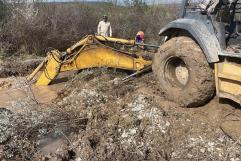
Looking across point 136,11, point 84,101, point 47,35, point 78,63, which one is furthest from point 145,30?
point 84,101

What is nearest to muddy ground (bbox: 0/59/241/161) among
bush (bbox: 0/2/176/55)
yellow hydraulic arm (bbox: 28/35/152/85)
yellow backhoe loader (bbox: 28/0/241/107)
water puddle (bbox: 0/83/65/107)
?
yellow backhoe loader (bbox: 28/0/241/107)

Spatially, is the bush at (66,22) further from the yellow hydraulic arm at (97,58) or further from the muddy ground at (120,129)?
the muddy ground at (120,129)

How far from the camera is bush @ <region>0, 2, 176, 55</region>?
14.6 metres

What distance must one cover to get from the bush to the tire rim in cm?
816

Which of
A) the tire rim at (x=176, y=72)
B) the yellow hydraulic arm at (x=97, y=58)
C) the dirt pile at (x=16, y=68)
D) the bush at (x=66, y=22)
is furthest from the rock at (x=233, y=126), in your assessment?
the bush at (x=66, y=22)

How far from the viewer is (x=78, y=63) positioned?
8852 millimetres

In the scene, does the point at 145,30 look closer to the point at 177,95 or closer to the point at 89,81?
the point at 89,81

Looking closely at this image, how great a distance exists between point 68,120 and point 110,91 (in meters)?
1.42

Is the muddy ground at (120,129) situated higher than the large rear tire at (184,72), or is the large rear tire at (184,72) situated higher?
the large rear tire at (184,72)

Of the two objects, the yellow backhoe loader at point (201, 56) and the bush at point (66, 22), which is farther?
the bush at point (66, 22)

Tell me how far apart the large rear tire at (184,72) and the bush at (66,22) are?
815 cm

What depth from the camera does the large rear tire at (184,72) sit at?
622cm

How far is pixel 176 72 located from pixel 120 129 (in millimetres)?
1594

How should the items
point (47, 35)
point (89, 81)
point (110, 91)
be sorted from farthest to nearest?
point (47, 35)
point (89, 81)
point (110, 91)
